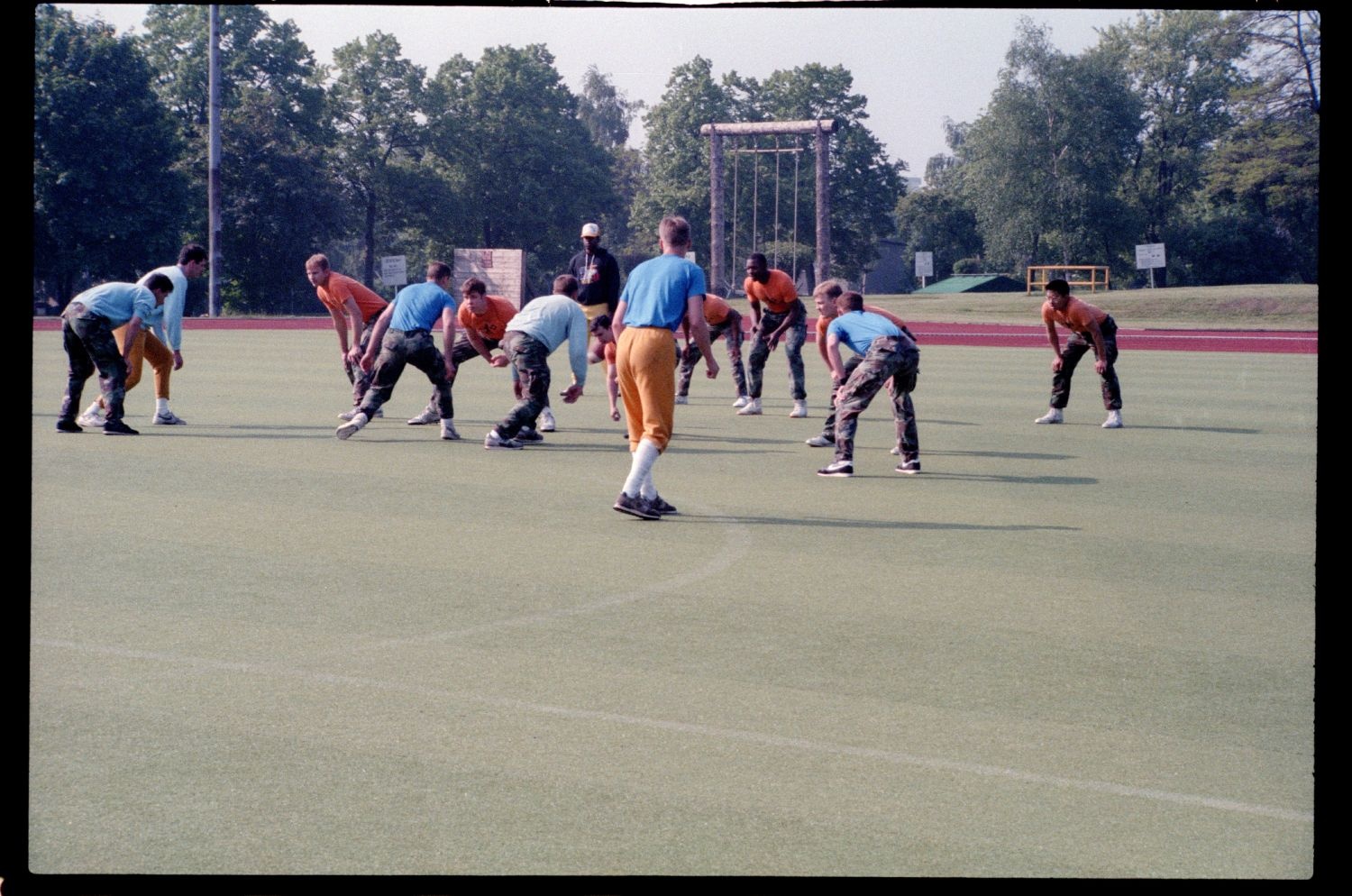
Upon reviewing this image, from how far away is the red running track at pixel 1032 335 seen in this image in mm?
38250

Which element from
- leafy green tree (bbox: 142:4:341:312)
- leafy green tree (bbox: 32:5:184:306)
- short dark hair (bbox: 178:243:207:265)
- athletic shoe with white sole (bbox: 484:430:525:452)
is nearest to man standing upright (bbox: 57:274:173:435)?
short dark hair (bbox: 178:243:207:265)

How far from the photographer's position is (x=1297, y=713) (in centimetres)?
553

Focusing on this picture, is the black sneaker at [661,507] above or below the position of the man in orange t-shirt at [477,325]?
below

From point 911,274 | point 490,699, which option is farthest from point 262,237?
point 490,699

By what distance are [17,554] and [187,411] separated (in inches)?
622

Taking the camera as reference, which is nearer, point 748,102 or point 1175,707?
point 1175,707

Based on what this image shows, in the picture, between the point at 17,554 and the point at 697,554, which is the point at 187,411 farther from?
the point at 17,554

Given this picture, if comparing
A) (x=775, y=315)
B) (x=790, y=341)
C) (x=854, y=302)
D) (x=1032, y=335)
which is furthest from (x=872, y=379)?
(x=1032, y=335)

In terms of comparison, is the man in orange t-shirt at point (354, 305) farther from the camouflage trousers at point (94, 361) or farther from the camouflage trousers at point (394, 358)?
the camouflage trousers at point (94, 361)

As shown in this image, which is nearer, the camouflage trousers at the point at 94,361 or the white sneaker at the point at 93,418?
the camouflage trousers at the point at 94,361

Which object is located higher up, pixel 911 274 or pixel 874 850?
pixel 911 274

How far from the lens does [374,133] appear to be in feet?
235

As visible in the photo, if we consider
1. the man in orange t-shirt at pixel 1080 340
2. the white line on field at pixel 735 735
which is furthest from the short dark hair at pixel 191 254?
the white line on field at pixel 735 735

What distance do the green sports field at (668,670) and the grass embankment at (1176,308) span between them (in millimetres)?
37932
